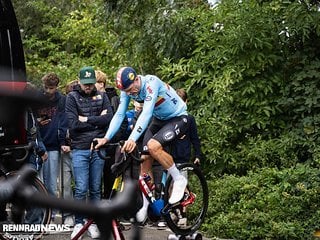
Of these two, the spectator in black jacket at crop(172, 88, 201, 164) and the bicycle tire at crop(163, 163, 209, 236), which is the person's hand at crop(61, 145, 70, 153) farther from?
the bicycle tire at crop(163, 163, 209, 236)

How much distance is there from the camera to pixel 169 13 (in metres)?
10.0

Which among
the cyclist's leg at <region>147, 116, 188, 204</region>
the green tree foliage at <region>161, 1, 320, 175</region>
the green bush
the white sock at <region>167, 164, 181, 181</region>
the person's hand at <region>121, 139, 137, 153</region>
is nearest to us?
the person's hand at <region>121, 139, 137, 153</region>

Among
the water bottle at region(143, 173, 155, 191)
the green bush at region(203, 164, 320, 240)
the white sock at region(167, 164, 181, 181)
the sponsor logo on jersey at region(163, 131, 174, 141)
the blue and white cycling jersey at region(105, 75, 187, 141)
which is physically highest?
the blue and white cycling jersey at region(105, 75, 187, 141)

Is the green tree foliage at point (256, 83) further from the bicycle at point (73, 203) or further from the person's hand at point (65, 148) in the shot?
the bicycle at point (73, 203)

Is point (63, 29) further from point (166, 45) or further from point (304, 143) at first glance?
point (304, 143)

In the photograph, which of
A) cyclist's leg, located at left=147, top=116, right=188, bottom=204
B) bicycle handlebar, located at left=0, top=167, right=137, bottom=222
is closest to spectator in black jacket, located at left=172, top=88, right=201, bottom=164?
cyclist's leg, located at left=147, top=116, right=188, bottom=204

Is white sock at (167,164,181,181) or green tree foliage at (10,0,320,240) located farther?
green tree foliage at (10,0,320,240)

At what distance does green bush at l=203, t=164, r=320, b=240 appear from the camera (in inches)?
258

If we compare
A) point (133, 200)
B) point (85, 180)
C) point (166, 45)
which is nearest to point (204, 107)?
point (166, 45)

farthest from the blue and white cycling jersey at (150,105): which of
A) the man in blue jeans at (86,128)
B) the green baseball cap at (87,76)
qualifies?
the man in blue jeans at (86,128)

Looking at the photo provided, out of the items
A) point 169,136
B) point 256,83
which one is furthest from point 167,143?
point 256,83

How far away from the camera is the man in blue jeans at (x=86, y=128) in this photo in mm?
6629

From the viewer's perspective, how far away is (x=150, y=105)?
544cm

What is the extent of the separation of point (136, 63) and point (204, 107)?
225 centimetres
